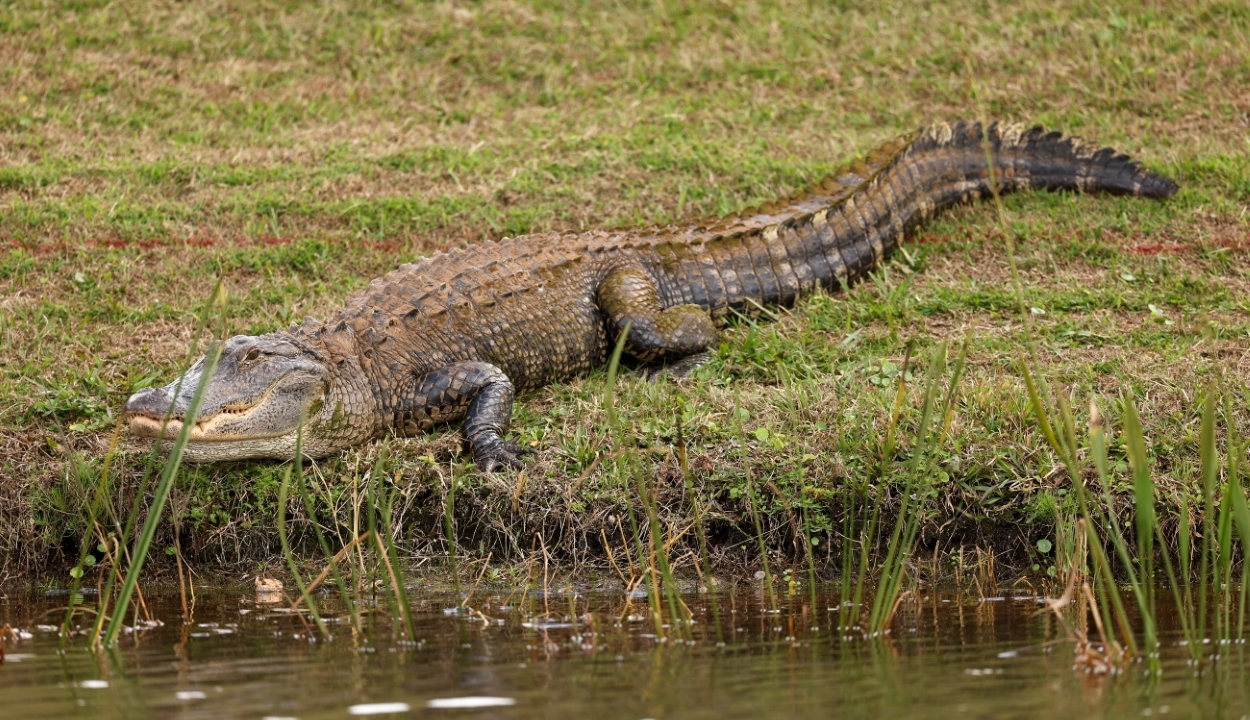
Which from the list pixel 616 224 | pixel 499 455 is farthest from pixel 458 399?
pixel 616 224

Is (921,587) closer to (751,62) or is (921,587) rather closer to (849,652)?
(849,652)

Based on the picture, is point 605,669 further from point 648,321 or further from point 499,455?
point 648,321

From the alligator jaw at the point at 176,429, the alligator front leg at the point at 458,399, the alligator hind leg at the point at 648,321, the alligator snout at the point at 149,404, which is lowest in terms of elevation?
the alligator jaw at the point at 176,429

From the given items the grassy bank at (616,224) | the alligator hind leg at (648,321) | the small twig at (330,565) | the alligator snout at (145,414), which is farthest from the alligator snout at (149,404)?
the alligator hind leg at (648,321)

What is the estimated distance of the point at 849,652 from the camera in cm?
372

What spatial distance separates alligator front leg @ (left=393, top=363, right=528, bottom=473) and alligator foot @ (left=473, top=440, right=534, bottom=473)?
177 millimetres

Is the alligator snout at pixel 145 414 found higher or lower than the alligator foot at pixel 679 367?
lower

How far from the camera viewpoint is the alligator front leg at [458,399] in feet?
19.0

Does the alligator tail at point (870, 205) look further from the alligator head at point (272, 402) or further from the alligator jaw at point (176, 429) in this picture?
the alligator jaw at point (176, 429)

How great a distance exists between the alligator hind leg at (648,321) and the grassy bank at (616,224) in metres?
0.18

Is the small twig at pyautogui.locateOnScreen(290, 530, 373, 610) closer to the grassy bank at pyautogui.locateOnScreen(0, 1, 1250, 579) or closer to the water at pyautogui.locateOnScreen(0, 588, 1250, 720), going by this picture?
the water at pyautogui.locateOnScreen(0, 588, 1250, 720)

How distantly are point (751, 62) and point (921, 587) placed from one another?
6.16 meters

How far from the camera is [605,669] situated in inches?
141

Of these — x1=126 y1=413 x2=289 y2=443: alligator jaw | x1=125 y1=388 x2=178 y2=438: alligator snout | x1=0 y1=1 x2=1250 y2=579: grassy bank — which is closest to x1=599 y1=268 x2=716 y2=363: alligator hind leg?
x1=0 y1=1 x2=1250 y2=579: grassy bank
